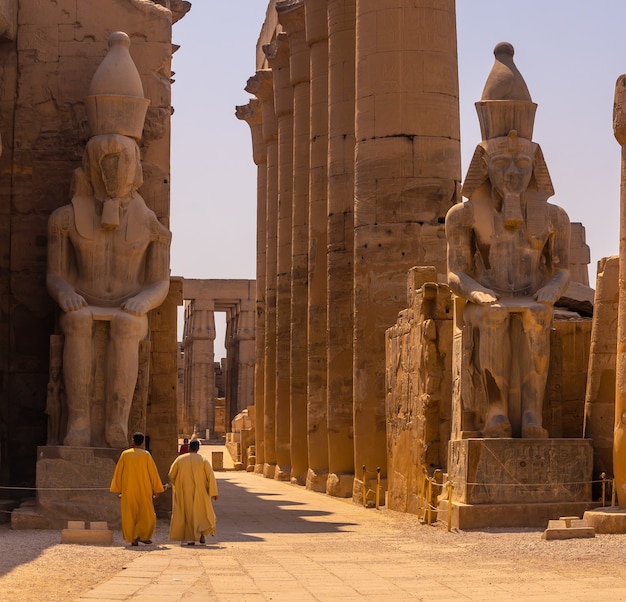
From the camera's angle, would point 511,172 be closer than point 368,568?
No

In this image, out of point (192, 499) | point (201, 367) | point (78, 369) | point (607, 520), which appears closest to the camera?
point (607, 520)

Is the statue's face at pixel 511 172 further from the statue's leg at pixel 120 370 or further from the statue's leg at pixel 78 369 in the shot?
the statue's leg at pixel 78 369

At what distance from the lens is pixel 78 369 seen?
1299cm

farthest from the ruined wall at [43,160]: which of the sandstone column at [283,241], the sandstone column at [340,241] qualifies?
the sandstone column at [283,241]

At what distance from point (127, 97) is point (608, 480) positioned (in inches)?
221

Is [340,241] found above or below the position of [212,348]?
below

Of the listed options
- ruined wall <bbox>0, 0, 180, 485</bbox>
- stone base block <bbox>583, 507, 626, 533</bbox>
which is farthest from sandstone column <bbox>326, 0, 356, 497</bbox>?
stone base block <bbox>583, 507, 626, 533</bbox>

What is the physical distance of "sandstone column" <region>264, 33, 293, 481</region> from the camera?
26.9 meters

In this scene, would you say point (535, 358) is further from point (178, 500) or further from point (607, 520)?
point (178, 500)

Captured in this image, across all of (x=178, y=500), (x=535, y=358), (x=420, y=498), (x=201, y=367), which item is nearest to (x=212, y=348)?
(x=201, y=367)

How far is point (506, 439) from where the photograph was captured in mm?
12273

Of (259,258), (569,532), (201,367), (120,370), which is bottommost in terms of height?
(569,532)

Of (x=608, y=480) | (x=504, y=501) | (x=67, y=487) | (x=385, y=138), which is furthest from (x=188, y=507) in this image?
(x=385, y=138)

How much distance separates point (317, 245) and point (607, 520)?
12822mm
